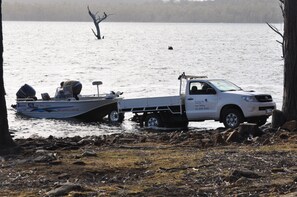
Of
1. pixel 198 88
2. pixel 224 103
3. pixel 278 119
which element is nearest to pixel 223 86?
pixel 198 88

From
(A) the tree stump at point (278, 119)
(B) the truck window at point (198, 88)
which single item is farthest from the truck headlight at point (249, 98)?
(A) the tree stump at point (278, 119)

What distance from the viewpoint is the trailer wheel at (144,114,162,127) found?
25688 mm

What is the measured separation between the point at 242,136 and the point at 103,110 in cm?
1680

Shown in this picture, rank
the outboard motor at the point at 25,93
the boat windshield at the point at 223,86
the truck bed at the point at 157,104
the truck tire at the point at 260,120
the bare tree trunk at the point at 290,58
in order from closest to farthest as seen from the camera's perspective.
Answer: the bare tree trunk at the point at 290,58
the truck tire at the point at 260,120
the boat windshield at the point at 223,86
the truck bed at the point at 157,104
the outboard motor at the point at 25,93

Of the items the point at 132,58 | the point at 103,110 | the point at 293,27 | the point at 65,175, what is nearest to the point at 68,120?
the point at 103,110

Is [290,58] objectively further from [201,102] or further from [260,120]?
[201,102]

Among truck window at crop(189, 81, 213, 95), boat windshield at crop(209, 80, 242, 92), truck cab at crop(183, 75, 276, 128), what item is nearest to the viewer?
truck cab at crop(183, 75, 276, 128)

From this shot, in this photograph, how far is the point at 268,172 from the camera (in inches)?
407

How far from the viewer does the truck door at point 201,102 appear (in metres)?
24.7

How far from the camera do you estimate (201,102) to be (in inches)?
985

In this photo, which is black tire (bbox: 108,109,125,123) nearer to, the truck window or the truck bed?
the truck bed

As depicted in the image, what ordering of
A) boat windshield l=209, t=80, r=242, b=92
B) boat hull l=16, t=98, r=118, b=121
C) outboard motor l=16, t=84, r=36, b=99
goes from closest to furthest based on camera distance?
boat windshield l=209, t=80, r=242, b=92, boat hull l=16, t=98, r=118, b=121, outboard motor l=16, t=84, r=36, b=99

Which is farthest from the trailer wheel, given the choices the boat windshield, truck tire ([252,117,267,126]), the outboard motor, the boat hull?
the outboard motor

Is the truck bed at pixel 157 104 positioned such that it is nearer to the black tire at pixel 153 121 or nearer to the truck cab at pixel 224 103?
the black tire at pixel 153 121
